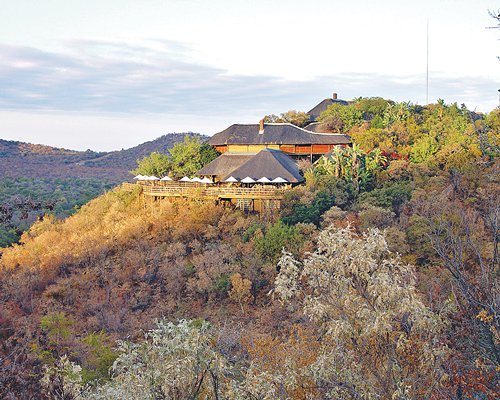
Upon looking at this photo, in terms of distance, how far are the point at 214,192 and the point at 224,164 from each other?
12.7 ft

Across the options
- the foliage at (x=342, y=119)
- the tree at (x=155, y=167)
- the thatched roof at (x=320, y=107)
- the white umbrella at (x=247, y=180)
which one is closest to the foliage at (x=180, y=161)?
the tree at (x=155, y=167)

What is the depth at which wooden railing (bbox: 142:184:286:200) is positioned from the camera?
2959cm

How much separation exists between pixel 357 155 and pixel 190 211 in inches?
371

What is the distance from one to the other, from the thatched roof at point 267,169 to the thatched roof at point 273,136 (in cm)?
350

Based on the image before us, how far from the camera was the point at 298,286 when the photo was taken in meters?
9.71

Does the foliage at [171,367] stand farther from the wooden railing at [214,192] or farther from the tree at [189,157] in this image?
the tree at [189,157]

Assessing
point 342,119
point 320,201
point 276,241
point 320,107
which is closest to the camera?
point 276,241

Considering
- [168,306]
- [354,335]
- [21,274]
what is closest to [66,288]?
[21,274]

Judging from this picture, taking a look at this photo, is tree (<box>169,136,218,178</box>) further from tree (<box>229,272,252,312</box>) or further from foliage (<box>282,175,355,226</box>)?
tree (<box>229,272,252,312</box>)

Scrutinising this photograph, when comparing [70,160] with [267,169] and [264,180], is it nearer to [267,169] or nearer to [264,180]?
[267,169]

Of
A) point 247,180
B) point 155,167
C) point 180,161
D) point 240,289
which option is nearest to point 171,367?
point 240,289

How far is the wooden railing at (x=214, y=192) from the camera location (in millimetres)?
29594

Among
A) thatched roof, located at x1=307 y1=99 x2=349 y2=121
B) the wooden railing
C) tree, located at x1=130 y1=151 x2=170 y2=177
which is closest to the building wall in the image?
tree, located at x1=130 y1=151 x2=170 y2=177

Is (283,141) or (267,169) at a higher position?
(283,141)
